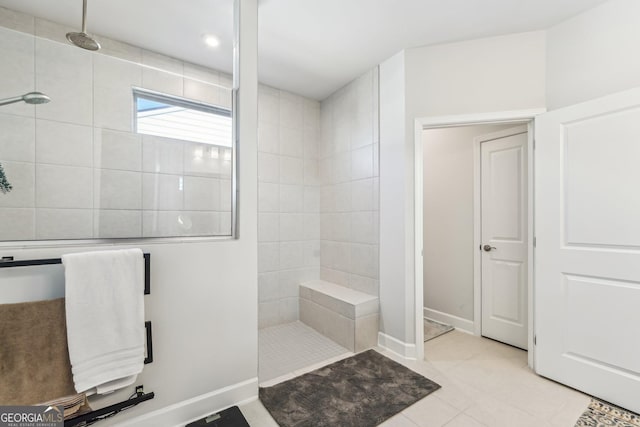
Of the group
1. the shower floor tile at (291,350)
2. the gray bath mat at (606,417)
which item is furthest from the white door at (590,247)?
the shower floor tile at (291,350)

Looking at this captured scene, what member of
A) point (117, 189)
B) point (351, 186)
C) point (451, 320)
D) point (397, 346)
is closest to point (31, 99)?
point (117, 189)

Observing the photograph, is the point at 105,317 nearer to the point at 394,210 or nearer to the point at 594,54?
the point at 394,210

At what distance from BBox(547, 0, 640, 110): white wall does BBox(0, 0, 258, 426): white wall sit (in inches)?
87.7

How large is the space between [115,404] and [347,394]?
135cm

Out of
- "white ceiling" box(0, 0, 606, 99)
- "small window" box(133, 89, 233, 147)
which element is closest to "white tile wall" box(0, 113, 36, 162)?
"small window" box(133, 89, 233, 147)

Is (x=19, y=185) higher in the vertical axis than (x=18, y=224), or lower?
higher

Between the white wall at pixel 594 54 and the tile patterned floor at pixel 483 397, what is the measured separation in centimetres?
205

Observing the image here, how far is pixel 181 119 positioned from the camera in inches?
71.3

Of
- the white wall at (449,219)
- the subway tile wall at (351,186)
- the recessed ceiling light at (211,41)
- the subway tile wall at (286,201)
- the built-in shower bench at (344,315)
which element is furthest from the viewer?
the subway tile wall at (286,201)

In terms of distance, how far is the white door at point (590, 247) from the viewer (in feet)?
5.56

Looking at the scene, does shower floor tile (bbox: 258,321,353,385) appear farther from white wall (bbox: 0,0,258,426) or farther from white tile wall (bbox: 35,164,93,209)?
white tile wall (bbox: 35,164,93,209)

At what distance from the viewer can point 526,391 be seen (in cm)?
190

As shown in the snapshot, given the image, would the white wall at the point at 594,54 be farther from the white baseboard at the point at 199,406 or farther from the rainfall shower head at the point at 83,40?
the rainfall shower head at the point at 83,40

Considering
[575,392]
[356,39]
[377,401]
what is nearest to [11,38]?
[356,39]
